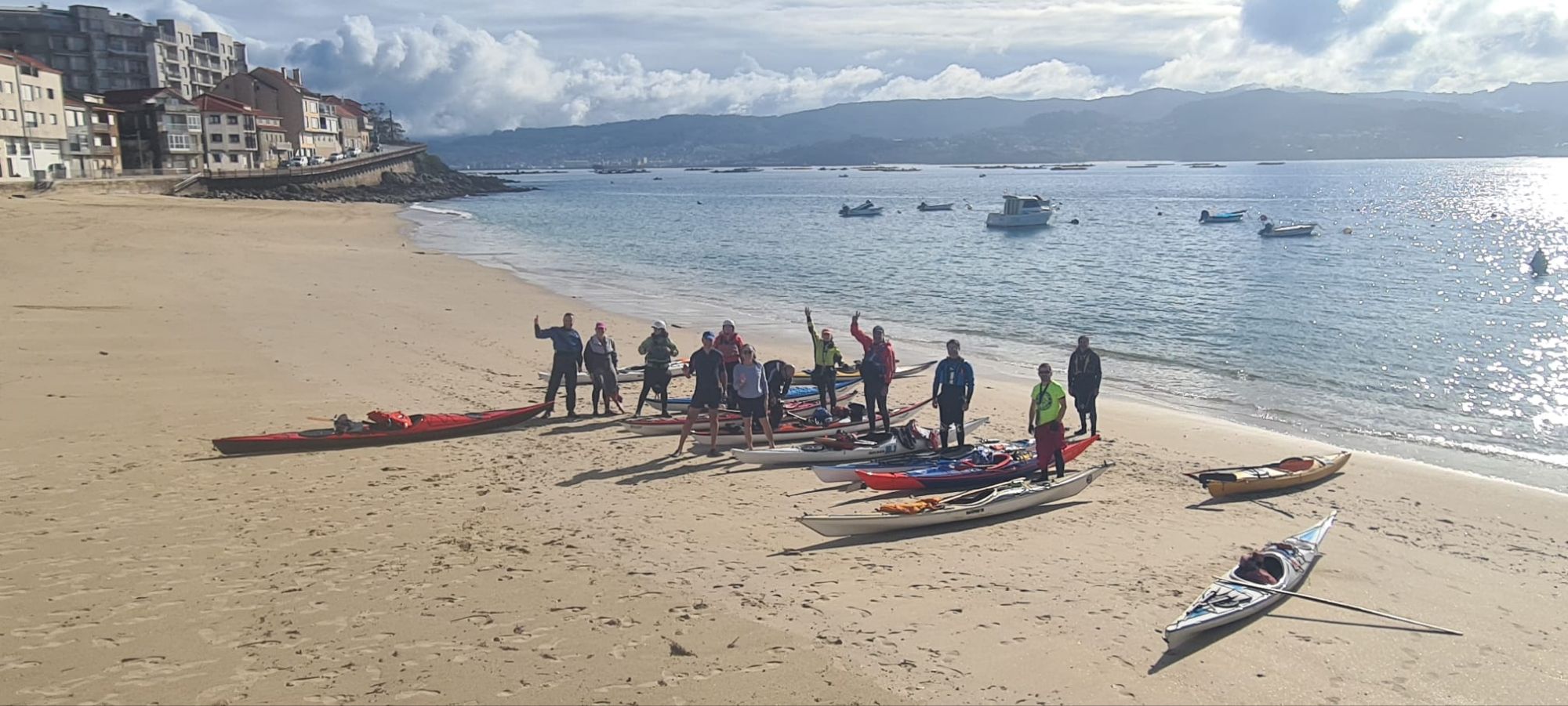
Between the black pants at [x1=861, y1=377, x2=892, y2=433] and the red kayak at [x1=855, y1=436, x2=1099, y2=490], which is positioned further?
the black pants at [x1=861, y1=377, x2=892, y2=433]

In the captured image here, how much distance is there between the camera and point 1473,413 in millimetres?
18125

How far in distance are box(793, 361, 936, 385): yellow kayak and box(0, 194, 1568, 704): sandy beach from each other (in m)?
3.40

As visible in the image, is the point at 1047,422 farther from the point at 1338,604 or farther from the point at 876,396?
the point at 1338,604

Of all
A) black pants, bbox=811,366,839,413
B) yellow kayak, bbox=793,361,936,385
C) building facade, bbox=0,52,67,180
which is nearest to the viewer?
black pants, bbox=811,366,839,413

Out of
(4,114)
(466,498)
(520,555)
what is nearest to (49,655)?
(520,555)

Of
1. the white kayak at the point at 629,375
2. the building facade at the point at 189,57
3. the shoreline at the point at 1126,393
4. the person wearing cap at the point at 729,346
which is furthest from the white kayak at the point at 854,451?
the building facade at the point at 189,57

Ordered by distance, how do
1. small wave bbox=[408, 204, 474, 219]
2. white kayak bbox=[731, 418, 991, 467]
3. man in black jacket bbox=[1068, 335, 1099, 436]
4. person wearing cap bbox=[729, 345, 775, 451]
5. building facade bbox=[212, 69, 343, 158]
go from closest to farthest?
white kayak bbox=[731, 418, 991, 467], person wearing cap bbox=[729, 345, 775, 451], man in black jacket bbox=[1068, 335, 1099, 436], small wave bbox=[408, 204, 474, 219], building facade bbox=[212, 69, 343, 158]

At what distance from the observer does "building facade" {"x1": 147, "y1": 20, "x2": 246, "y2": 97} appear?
306ft

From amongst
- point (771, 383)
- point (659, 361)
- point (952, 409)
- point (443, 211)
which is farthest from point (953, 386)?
point (443, 211)

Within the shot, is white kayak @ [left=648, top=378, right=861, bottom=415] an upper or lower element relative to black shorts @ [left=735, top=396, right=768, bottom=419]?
lower

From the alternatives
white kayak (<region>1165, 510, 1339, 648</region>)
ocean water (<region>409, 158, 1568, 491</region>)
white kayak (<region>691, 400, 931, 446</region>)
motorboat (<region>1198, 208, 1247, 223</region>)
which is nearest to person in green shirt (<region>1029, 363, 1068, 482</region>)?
white kayak (<region>1165, 510, 1339, 648</region>)

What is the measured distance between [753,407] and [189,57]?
112004mm

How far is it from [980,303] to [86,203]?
40592 millimetres

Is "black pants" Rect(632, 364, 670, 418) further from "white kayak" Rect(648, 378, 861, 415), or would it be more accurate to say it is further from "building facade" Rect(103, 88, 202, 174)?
"building facade" Rect(103, 88, 202, 174)
